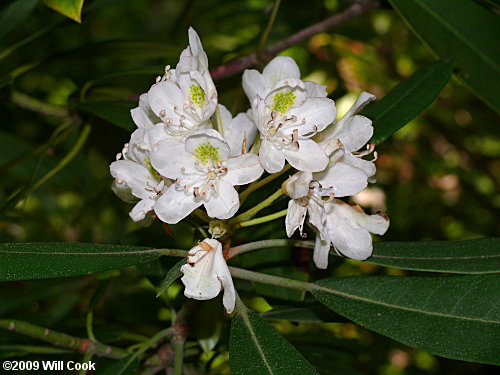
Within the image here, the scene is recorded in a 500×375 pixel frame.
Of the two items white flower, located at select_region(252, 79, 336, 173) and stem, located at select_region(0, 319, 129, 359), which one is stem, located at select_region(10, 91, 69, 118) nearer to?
stem, located at select_region(0, 319, 129, 359)

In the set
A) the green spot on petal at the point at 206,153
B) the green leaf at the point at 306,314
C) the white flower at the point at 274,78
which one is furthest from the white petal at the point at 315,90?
the green leaf at the point at 306,314

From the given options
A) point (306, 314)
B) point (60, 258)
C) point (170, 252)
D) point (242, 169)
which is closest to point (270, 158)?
point (242, 169)

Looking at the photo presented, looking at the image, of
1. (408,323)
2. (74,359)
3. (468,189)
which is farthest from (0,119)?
(468,189)

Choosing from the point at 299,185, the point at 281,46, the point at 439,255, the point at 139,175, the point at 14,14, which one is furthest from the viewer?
the point at 281,46

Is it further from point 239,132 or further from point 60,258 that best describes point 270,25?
point 60,258

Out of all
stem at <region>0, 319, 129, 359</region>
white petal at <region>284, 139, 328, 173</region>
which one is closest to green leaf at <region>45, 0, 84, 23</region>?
white petal at <region>284, 139, 328, 173</region>

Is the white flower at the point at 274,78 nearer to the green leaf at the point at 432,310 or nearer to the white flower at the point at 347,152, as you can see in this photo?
the white flower at the point at 347,152
